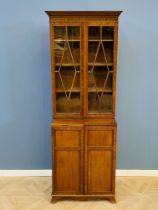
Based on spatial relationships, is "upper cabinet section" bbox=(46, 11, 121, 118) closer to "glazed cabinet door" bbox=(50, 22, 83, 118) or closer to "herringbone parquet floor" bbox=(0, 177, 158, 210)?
"glazed cabinet door" bbox=(50, 22, 83, 118)

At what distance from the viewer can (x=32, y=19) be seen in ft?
9.62

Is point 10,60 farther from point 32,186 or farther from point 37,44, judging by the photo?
point 32,186

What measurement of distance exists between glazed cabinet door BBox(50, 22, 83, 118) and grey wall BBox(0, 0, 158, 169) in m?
0.48

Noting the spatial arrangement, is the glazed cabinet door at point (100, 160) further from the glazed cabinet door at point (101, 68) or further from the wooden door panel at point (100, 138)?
the glazed cabinet door at point (101, 68)

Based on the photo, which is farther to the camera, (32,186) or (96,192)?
(32,186)

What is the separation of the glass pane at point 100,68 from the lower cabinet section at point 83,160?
27cm

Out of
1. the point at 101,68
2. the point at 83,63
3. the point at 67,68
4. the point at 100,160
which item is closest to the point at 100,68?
the point at 101,68

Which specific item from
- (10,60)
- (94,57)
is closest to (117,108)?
(94,57)

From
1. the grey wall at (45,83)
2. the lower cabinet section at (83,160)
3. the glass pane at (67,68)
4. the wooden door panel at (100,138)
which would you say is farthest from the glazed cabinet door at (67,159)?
the grey wall at (45,83)

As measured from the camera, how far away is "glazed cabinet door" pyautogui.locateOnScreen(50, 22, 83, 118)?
2502mm

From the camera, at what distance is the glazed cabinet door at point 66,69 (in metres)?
2.50

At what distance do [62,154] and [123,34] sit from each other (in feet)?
5.26

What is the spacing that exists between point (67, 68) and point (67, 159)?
982mm

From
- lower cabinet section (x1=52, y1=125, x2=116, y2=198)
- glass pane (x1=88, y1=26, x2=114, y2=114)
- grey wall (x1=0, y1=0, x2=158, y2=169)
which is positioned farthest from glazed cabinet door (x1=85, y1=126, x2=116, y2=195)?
grey wall (x1=0, y1=0, x2=158, y2=169)
